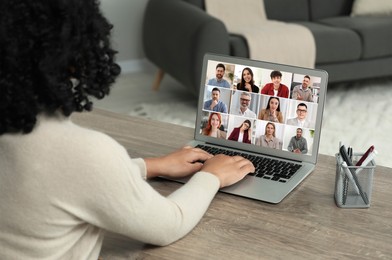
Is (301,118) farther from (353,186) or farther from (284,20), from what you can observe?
(284,20)

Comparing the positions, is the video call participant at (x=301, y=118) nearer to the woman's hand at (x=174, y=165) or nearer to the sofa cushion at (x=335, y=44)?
the woman's hand at (x=174, y=165)

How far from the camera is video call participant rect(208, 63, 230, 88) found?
6.01ft

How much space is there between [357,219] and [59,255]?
0.63m

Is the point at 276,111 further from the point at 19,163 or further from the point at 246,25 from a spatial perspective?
the point at 246,25

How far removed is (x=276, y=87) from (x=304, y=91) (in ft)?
0.23

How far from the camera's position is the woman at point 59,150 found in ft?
3.63

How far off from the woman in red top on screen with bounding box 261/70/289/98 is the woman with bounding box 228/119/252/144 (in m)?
0.10

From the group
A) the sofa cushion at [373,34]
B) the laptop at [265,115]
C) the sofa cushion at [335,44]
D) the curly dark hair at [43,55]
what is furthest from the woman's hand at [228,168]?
the sofa cushion at [373,34]

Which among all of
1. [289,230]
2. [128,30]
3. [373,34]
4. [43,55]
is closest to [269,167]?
[289,230]

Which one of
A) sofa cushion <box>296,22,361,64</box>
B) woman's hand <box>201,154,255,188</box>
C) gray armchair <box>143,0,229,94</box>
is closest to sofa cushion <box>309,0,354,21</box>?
sofa cushion <box>296,22,361,64</box>

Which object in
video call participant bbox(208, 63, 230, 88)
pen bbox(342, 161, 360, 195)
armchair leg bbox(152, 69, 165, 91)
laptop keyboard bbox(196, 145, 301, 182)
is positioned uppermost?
video call participant bbox(208, 63, 230, 88)

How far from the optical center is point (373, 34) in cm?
457

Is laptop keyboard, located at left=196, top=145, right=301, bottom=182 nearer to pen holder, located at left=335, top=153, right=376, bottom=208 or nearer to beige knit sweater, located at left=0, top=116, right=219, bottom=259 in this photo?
pen holder, located at left=335, top=153, right=376, bottom=208

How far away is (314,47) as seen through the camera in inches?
172
